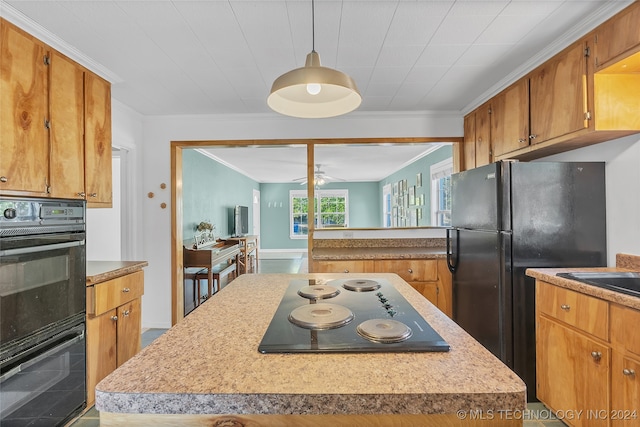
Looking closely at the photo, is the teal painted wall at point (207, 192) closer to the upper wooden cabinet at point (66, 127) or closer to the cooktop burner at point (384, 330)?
the upper wooden cabinet at point (66, 127)

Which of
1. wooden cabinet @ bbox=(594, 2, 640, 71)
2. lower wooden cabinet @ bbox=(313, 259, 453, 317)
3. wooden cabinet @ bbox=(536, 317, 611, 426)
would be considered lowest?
wooden cabinet @ bbox=(536, 317, 611, 426)

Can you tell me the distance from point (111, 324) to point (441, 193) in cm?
440

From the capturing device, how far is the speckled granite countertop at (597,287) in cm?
135

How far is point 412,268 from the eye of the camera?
2938 mm

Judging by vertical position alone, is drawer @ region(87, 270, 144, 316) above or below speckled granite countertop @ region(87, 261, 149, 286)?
below

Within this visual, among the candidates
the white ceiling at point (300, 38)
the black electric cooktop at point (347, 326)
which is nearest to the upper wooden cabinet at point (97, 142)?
the white ceiling at point (300, 38)

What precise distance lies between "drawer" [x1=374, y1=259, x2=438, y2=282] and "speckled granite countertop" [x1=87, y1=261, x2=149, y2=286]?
1961 mm

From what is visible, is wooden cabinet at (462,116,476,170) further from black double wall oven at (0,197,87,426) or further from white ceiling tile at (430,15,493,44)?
black double wall oven at (0,197,87,426)

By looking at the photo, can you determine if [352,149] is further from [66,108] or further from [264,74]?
[66,108]

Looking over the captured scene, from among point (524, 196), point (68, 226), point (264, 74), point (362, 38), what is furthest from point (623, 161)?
point (68, 226)

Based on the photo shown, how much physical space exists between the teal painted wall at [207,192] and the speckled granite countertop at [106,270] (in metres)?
1.95

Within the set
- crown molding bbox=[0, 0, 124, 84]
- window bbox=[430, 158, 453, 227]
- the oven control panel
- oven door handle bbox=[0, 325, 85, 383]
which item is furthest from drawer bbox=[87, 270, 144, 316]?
window bbox=[430, 158, 453, 227]

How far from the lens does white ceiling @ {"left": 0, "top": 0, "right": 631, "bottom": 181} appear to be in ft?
5.43

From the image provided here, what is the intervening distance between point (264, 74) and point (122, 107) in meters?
1.64
